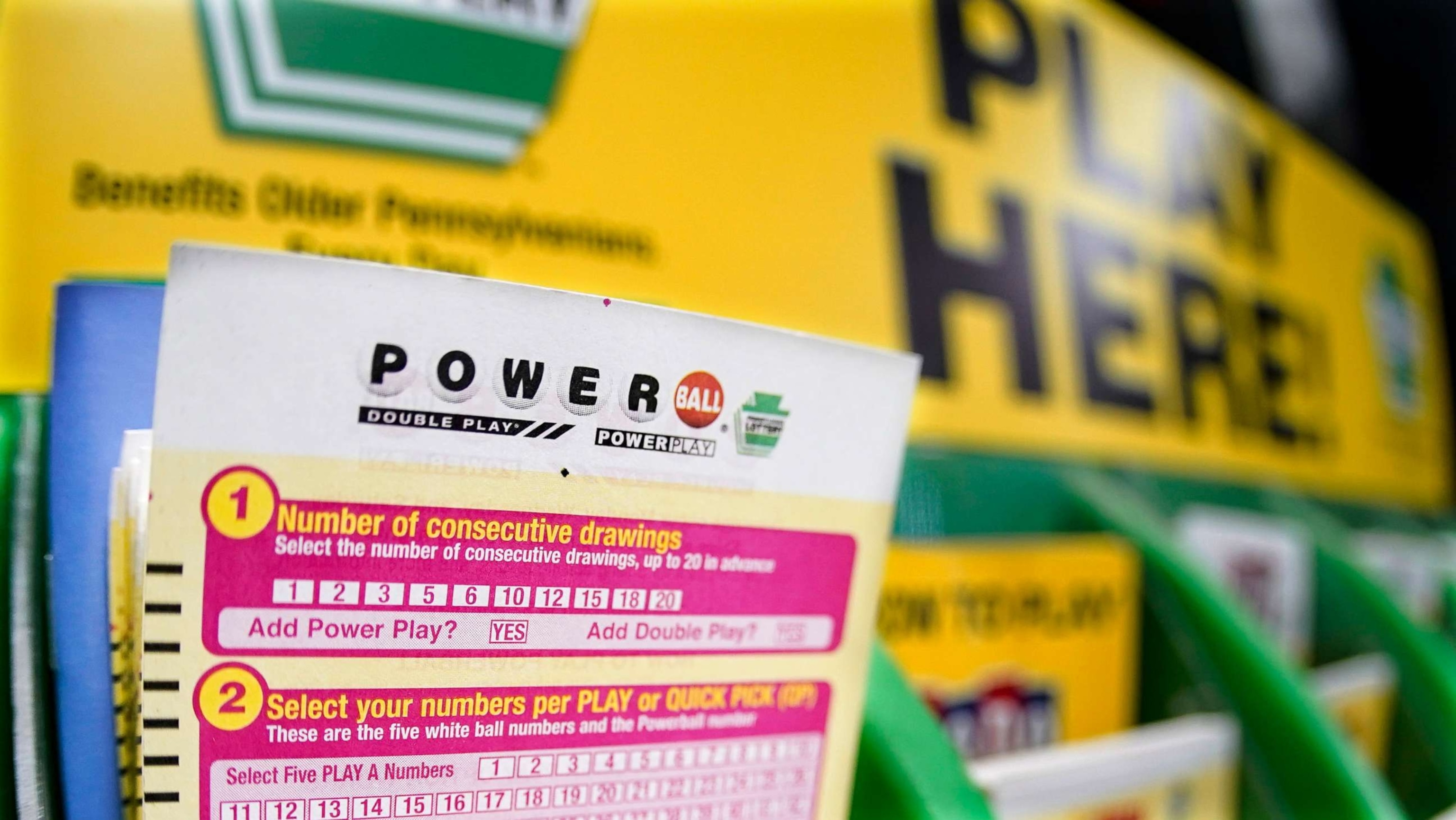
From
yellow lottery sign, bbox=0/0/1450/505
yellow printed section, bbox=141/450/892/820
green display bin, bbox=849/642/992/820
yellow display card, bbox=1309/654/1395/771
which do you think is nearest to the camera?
yellow printed section, bbox=141/450/892/820

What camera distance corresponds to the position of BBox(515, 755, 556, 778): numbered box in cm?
46

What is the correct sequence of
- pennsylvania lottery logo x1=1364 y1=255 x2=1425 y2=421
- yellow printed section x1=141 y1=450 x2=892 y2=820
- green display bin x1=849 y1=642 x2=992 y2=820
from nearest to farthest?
yellow printed section x1=141 y1=450 x2=892 y2=820 < green display bin x1=849 y1=642 x2=992 y2=820 < pennsylvania lottery logo x1=1364 y1=255 x2=1425 y2=421

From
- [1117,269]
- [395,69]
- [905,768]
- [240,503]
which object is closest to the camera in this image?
[240,503]

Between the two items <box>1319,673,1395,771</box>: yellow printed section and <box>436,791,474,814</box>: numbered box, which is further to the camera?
<box>1319,673,1395,771</box>: yellow printed section

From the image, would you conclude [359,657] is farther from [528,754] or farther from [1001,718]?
[1001,718]

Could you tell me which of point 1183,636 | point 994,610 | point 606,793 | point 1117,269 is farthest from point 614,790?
point 1117,269

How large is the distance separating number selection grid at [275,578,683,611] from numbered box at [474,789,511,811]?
0.08 m

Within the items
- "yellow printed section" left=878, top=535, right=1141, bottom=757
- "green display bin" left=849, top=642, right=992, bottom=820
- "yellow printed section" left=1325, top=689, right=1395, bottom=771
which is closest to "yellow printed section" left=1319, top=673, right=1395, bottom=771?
"yellow printed section" left=1325, top=689, right=1395, bottom=771

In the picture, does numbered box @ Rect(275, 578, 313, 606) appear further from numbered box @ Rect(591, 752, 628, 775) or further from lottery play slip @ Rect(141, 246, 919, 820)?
numbered box @ Rect(591, 752, 628, 775)

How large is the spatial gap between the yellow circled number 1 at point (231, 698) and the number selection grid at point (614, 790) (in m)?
0.03

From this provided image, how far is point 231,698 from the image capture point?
1.33 ft

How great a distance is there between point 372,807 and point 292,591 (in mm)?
93

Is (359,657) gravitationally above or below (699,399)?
below

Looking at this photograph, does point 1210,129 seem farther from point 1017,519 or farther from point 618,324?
point 618,324
